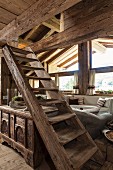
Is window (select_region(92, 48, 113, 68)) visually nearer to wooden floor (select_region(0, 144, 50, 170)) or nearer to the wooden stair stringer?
the wooden stair stringer

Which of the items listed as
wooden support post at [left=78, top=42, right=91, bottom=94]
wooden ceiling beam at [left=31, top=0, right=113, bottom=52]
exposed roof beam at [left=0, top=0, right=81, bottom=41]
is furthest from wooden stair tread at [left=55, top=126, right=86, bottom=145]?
wooden support post at [left=78, top=42, right=91, bottom=94]

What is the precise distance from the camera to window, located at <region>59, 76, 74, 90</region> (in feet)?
25.6

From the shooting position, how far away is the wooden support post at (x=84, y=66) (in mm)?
6773

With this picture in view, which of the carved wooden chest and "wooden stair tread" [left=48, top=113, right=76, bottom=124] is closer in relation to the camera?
"wooden stair tread" [left=48, top=113, right=76, bottom=124]

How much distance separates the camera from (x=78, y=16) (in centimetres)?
334

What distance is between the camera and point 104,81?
259 inches

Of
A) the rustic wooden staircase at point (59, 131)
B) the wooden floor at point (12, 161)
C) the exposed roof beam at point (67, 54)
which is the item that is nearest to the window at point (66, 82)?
the exposed roof beam at point (67, 54)

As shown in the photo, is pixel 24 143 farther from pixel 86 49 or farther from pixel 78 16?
pixel 86 49

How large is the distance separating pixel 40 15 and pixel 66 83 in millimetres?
6135

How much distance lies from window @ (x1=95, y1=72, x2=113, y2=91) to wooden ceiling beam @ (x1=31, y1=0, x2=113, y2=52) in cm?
368

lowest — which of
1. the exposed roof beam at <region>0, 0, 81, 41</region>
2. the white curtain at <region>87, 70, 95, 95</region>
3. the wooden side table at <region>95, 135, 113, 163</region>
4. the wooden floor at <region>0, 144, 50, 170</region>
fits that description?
the wooden floor at <region>0, 144, 50, 170</region>

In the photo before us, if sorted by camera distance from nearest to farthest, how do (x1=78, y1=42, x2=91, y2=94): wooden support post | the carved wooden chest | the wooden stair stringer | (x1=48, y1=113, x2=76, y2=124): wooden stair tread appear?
the wooden stair stringer → (x1=48, y1=113, x2=76, y2=124): wooden stair tread → the carved wooden chest → (x1=78, y1=42, x2=91, y2=94): wooden support post

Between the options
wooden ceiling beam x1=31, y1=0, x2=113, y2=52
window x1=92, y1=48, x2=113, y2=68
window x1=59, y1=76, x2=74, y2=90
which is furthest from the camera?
window x1=59, y1=76, x2=74, y2=90

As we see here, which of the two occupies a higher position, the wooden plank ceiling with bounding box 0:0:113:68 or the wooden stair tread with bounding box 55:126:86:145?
the wooden plank ceiling with bounding box 0:0:113:68
